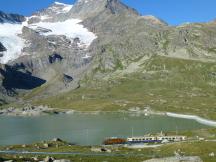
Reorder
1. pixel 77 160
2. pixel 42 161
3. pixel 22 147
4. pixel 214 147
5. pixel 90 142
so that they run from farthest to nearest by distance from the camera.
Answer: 1. pixel 90 142
2. pixel 22 147
3. pixel 214 147
4. pixel 77 160
5. pixel 42 161

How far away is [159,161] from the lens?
242ft

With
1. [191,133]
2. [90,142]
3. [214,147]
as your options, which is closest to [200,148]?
[214,147]

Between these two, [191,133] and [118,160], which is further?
[191,133]

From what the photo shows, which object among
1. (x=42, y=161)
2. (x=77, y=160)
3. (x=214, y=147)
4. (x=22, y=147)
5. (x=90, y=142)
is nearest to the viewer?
(x=42, y=161)

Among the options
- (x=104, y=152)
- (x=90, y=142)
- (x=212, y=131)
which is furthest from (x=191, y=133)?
(x=104, y=152)

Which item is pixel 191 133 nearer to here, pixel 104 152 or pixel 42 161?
pixel 104 152

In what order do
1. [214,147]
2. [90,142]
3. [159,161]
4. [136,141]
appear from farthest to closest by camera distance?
[90,142] → [136,141] → [214,147] → [159,161]

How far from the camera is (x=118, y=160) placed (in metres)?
95.9

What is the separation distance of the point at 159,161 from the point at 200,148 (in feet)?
154

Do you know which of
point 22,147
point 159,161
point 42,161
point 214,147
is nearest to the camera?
point 159,161

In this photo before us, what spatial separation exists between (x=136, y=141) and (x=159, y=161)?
94.0m

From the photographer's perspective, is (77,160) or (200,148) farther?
(200,148)

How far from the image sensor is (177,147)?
407 feet

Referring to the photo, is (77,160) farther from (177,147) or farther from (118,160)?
(177,147)
